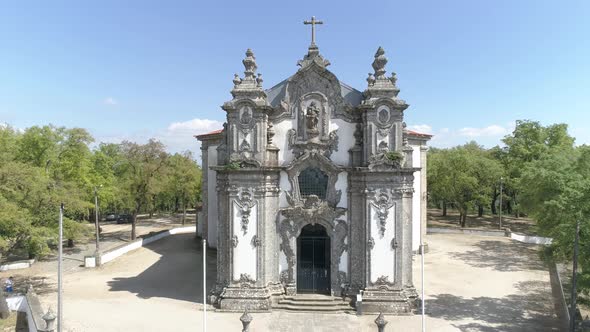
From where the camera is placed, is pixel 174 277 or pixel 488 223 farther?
pixel 488 223

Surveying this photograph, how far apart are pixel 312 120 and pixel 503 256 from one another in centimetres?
2094

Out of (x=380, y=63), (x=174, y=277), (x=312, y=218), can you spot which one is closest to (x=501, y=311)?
(x=312, y=218)

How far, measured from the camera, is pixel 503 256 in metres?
28.8

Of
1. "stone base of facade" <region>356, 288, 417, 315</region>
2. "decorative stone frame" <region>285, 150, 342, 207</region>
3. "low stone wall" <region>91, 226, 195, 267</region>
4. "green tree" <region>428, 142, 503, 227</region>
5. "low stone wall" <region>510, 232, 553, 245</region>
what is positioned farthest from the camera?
"green tree" <region>428, 142, 503, 227</region>

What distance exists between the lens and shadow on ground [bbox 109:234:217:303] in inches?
792

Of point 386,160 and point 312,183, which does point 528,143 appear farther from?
point 312,183

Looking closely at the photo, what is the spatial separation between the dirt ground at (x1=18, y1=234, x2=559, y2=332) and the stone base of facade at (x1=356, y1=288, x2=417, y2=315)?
416mm

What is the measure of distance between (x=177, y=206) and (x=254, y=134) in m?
56.7

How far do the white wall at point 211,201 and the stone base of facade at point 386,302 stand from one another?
609 inches

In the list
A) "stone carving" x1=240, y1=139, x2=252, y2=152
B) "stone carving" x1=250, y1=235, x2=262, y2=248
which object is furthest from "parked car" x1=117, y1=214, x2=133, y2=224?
"stone carving" x1=240, y1=139, x2=252, y2=152

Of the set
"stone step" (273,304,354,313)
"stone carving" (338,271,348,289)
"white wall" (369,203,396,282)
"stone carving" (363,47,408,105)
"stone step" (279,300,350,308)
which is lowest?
"stone step" (273,304,354,313)

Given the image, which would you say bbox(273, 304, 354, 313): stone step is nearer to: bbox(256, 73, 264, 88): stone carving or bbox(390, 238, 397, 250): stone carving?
bbox(390, 238, 397, 250): stone carving

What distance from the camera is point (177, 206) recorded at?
70062 mm

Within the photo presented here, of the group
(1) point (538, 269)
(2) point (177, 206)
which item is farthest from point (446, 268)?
(2) point (177, 206)
